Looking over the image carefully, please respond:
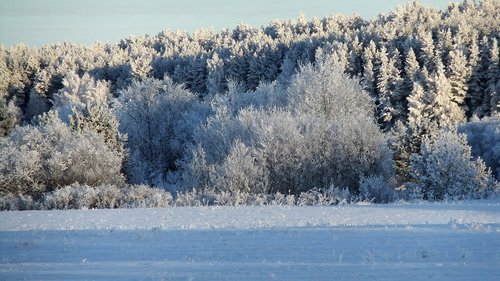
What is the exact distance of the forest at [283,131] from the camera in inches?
821

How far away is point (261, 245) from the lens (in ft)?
31.1

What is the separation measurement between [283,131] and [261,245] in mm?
17063

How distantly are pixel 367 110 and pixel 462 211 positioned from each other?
73.9 ft

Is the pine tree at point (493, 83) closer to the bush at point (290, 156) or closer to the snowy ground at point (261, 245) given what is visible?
the bush at point (290, 156)

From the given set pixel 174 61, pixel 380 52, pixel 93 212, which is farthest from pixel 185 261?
pixel 174 61

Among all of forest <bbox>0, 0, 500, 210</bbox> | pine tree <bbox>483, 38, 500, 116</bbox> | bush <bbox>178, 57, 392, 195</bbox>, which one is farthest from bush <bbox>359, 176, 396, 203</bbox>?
pine tree <bbox>483, 38, 500, 116</bbox>

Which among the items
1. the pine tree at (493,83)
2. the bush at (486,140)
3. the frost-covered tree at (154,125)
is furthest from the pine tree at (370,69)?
the frost-covered tree at (154,125)

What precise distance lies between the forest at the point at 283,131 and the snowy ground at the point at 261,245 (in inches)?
170

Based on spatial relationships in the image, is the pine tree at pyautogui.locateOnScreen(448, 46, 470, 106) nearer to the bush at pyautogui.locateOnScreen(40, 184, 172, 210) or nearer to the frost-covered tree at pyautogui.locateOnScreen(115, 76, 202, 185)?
the frost-covered tree at pyautogui.locateOnScreen(115, 76, 202, 185)

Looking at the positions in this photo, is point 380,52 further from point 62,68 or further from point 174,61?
point 62,68

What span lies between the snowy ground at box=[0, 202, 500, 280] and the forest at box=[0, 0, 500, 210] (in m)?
4.33

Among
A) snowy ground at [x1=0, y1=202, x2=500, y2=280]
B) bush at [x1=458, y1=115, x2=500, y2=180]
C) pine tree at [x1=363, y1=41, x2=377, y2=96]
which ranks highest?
snowy ground at [x1=0, y1=202, x2=500, y2=280]

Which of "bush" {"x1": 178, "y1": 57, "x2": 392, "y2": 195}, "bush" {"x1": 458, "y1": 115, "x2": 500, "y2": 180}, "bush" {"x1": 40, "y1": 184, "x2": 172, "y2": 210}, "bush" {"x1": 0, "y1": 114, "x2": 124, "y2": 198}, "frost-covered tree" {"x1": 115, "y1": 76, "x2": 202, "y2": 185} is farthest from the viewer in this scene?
"frost-covered tree" {"x1": 115, "y1": 76, "x2": 202, "y2": 185}

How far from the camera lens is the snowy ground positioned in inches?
304
